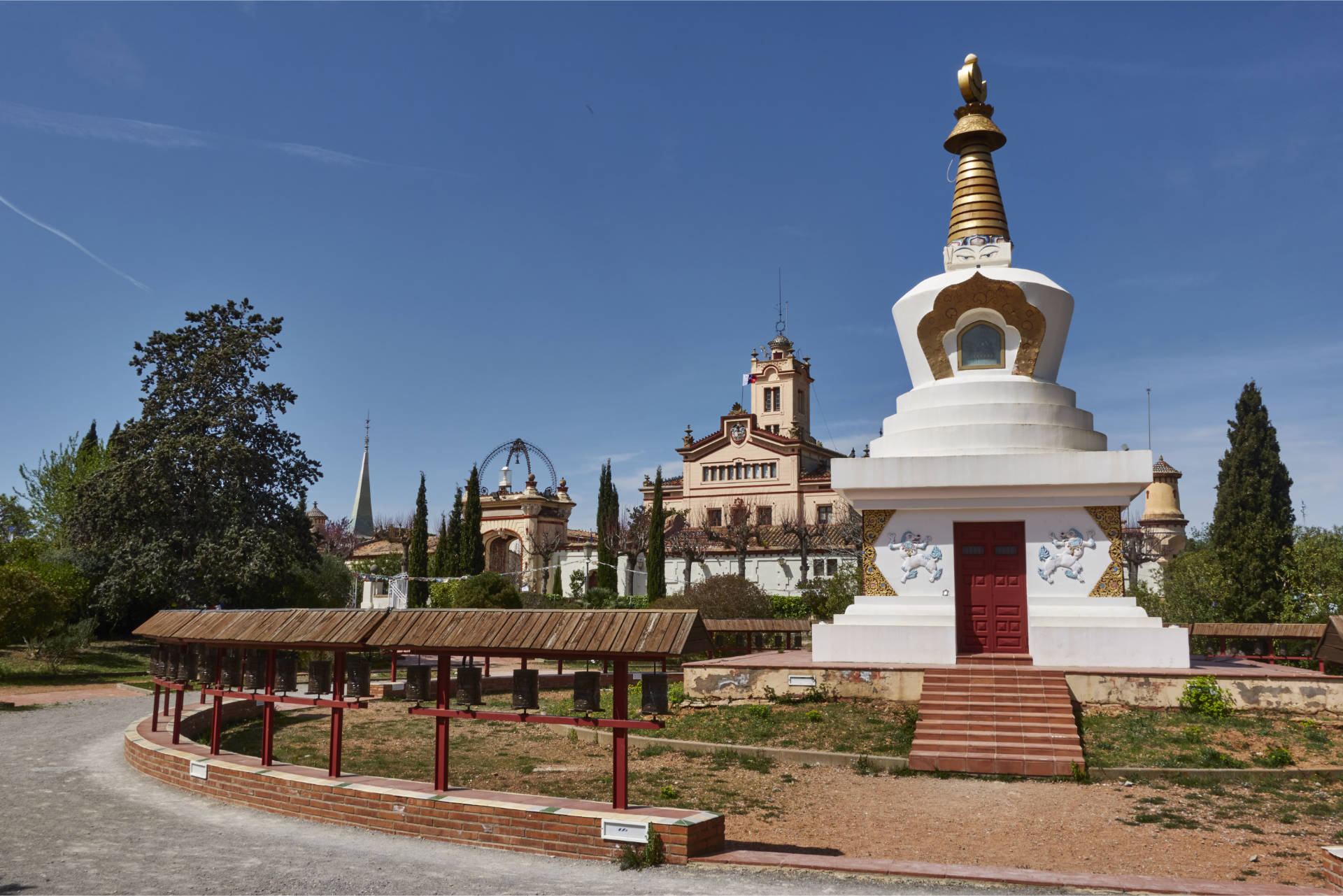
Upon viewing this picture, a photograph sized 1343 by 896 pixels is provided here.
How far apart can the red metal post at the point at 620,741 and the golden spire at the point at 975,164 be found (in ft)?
45.2

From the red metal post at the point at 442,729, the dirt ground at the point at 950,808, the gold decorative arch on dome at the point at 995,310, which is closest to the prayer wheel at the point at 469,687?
the red metal post at the point at 442,729

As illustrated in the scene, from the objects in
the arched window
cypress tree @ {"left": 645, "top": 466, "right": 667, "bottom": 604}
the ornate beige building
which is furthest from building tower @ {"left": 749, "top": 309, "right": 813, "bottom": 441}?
the arched window

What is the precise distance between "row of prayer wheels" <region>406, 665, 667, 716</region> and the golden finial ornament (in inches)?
621

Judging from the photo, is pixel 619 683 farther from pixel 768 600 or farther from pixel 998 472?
pixel 768 600

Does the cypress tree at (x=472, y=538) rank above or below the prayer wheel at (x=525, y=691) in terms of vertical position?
above

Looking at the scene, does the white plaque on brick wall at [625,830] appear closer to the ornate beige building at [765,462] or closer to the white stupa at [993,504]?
the white stupa at [993,504]

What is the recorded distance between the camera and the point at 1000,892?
7.51 m

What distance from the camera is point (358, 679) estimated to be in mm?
10172

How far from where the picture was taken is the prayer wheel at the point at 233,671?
37.9ft

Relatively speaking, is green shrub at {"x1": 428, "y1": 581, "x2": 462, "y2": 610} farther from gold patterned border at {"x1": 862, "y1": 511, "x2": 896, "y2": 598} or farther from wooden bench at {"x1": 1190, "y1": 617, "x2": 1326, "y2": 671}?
wooden bench at {"x1": 1190, "y1": 617, "x2": 1326, "y2": 671}

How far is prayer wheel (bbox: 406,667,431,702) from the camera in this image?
32.4 feet

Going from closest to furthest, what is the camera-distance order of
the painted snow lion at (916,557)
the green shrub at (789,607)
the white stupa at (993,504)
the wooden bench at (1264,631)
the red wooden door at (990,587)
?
1. the white stupa at (993,504)
2. the red wooden door at (990,587)
3. the painted snow lion at (916,557)
4. the wooden bench at (1264,631)
5. the green shrub at (789,607)

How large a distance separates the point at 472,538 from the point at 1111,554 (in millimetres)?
37949

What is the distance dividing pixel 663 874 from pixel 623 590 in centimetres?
4523
